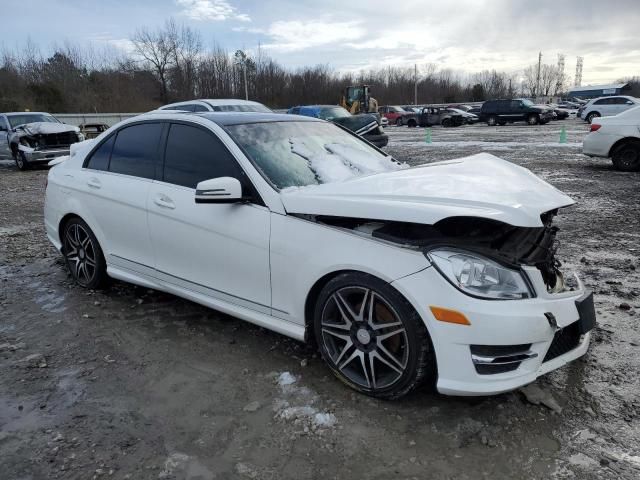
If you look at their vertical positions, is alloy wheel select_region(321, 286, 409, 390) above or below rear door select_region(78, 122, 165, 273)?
below

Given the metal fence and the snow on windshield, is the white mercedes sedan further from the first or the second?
the metal fence

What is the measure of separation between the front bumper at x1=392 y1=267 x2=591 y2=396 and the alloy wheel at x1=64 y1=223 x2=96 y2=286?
316 cm

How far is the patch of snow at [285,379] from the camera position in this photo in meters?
2.99

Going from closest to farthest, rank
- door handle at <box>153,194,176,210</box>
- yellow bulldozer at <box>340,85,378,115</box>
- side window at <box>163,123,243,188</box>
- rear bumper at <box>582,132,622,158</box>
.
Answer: side window at <box>163,123,243,188</box>
door handle at <box>153,194,176,210</box>
rear bumper at <box>582,132,622,158</box>
yellow bulldozer at <box>340,85,378,115</box>

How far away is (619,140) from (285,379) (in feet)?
34.8

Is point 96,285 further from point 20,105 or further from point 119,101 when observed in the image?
point 119,101

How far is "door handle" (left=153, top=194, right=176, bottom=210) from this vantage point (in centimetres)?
358

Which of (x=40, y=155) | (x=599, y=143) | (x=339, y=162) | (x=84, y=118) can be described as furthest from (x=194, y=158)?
(x=84, y=118)

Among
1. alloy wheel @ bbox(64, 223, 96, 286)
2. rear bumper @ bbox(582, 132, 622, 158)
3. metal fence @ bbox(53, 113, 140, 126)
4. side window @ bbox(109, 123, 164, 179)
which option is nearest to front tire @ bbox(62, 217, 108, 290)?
alloy wheel @ bbox(64, 223, 96, 286)

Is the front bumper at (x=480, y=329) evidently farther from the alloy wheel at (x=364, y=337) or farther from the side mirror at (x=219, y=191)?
the side mirror at (x=219, y=191)

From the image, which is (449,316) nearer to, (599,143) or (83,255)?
(83,255)

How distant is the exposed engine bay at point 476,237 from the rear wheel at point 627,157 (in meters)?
9.57

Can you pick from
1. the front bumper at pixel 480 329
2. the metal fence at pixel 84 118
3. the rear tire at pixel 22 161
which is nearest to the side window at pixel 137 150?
the front bumper at pixel 480 329

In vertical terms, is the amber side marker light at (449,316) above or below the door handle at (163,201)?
below
